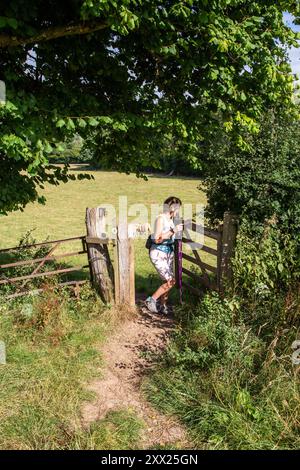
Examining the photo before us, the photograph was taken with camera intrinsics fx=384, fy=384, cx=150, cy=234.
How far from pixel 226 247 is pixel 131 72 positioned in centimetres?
311

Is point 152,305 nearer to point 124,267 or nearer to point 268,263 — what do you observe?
point 124,267

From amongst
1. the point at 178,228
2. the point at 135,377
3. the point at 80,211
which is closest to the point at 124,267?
the point at 178,228

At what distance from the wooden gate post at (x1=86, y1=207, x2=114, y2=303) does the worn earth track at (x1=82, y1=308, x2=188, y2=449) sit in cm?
69

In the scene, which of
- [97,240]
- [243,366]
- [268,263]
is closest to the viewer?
[243,366]

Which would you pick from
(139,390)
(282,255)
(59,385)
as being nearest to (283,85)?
(282,255)

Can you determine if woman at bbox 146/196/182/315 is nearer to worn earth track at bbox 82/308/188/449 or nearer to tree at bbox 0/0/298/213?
worn earth track at bbox 82/308/188/449

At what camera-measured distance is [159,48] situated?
4.66m

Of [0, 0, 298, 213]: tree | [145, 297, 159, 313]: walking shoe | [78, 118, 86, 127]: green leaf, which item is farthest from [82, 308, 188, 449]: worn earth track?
[78, 118, 86, 127]: green leaf

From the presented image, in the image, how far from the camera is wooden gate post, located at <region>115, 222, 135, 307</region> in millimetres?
6594

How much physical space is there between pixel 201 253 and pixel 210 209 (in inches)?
231

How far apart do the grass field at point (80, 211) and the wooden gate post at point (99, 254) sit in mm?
1623

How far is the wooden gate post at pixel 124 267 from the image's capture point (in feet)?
21.6

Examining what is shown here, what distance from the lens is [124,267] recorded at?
671cm

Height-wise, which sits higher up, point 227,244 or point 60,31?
point 60,31
